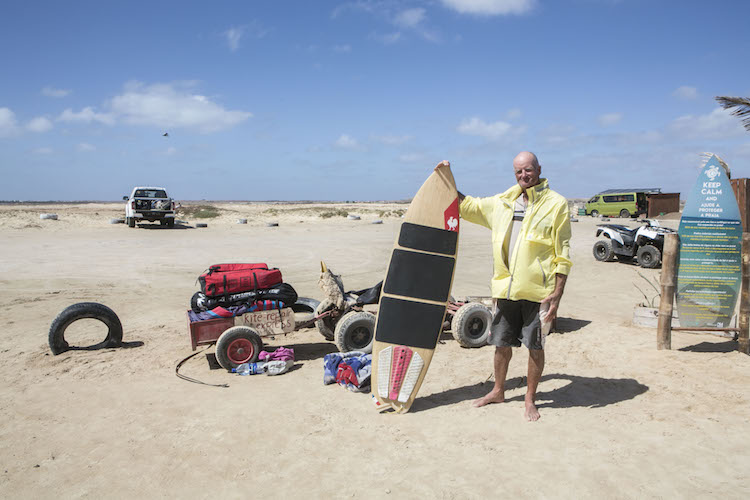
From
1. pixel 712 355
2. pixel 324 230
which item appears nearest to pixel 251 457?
pixel 712 355

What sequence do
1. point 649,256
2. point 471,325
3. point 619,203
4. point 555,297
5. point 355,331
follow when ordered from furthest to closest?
point 619,203 → point 649,256 → point 471,325 → point 355,331 → point 555,297

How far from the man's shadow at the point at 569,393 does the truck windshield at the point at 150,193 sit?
915 inches

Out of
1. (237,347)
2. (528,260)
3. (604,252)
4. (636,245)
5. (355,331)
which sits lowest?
(237,347)

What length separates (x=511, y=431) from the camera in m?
3.87

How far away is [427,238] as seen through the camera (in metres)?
4.64

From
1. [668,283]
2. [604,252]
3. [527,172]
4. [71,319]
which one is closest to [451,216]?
[527,172]

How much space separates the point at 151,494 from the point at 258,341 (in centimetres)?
247

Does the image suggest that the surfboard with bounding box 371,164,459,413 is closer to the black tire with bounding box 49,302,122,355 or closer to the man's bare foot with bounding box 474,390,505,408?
the man's bare foot with bounding box 474,390,505,408

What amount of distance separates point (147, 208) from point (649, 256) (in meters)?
21.4

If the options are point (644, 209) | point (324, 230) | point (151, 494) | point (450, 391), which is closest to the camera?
point (151, 494)

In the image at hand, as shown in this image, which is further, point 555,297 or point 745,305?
point 745,305

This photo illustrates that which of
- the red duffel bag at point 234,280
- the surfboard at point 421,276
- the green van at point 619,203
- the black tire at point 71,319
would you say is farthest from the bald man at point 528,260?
the green van at point 619,203

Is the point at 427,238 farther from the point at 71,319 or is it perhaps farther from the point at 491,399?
the point at 71,319

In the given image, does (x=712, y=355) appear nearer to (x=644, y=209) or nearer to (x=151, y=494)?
(x=151, y=494)
